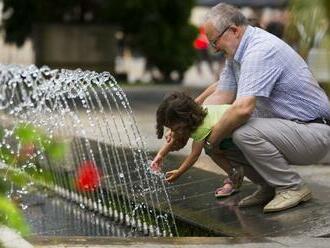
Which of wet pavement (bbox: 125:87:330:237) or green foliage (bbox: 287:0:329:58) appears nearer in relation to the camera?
green foliage (bbox: 287:0:329:58)

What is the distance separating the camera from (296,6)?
2174mm

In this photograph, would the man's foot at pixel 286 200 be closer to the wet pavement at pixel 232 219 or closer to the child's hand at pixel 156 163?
the wet pavement at pixel 232 219

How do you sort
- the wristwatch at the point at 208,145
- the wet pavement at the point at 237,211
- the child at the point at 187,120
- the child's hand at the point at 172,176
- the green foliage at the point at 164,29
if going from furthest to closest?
the green foliage at the point at 164,29
the child's hand at the point at 172,176
the wristwatch at the point at 208,145
the child at the point at 187,120
the wet pavement at the point at 237,211

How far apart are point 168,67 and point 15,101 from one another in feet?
22.2

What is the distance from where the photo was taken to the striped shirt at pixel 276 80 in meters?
4.34

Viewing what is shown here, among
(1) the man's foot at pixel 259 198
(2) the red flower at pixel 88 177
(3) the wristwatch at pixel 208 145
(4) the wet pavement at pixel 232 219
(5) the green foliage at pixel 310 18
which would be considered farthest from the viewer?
(2) the red flower at pixel 88 177

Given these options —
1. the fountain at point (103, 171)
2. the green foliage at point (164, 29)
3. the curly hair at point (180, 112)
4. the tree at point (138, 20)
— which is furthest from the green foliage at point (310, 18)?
the green foliage at point (164, 29)

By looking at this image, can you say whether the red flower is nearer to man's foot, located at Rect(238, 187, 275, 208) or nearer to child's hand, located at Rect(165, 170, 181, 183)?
child's hand, located at Rect(165, 170, 181, 183)

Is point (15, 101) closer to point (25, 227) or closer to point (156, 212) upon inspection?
point (156, 212)

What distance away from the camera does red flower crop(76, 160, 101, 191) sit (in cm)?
570

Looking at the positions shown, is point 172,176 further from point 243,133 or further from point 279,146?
point 279,146

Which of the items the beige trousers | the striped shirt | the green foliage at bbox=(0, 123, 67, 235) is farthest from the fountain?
the green foliage at bbox=(0, 123, 67, 235)

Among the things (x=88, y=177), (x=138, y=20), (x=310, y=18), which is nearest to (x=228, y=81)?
(x=88, y=177)

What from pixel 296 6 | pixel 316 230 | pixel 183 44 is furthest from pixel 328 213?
pixel 183 44
